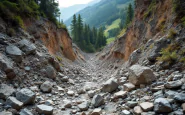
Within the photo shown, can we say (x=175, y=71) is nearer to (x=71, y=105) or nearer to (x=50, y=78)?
(x=71, y=105)

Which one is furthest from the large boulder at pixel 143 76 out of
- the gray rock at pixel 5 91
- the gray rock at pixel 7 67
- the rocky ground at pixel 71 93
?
the gray rock at pixel 7 67

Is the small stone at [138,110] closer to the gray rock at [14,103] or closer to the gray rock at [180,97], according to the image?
the gray rock at [180,97]

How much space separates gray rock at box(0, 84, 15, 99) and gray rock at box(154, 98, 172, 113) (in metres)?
5.72

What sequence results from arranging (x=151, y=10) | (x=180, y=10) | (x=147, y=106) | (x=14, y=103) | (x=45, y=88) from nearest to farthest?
1. (x=147, y=106)
2. (x=14, y=103)
3. (x=45, y=88)
4. (x=180, y=10)
5. (x=151, y=10)

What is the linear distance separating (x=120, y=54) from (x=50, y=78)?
15547 millimetres

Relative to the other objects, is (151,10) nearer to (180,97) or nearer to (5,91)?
Result: (180,97)

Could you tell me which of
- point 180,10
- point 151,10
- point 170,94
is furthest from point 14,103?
point 151,10

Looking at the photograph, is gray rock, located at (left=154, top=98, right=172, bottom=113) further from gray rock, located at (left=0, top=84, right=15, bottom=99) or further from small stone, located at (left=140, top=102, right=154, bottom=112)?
gray rock, located at (left=0, top=84, right=15, bottom=99)

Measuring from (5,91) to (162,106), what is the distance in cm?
609

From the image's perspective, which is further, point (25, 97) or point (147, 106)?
point (25, 97)

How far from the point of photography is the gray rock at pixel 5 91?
551 cm

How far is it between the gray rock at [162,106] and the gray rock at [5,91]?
572cm

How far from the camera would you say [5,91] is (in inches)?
227

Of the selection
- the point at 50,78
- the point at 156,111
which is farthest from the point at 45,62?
the point at 156,111
